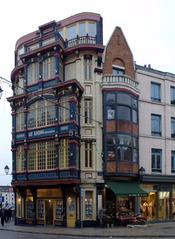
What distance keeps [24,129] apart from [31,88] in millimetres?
3676

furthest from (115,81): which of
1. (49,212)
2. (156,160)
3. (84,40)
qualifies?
(49,212)

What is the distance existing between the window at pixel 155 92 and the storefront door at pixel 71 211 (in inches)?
490

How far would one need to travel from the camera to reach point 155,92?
49.2 meters

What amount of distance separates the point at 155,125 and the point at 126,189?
818 cm

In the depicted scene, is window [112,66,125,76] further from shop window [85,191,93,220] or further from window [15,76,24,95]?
shop window [85,191,93,220]

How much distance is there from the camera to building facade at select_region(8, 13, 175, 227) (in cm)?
4234

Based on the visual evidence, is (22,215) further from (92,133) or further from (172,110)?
(172,110)

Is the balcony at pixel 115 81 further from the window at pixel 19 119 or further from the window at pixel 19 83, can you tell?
the window at pixel 19 83

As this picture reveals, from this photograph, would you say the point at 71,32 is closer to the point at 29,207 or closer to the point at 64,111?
the point at 64,111

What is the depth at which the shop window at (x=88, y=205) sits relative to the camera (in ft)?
137

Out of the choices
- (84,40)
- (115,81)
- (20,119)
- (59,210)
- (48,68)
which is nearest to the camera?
(115,81)

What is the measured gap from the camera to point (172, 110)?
165 feet

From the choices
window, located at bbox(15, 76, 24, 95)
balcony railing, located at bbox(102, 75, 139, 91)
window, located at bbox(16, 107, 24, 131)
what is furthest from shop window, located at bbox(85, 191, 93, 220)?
window, located at bbox(15, 76, 24, 95)

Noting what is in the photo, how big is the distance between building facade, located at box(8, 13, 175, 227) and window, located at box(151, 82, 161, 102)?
0.91 m
